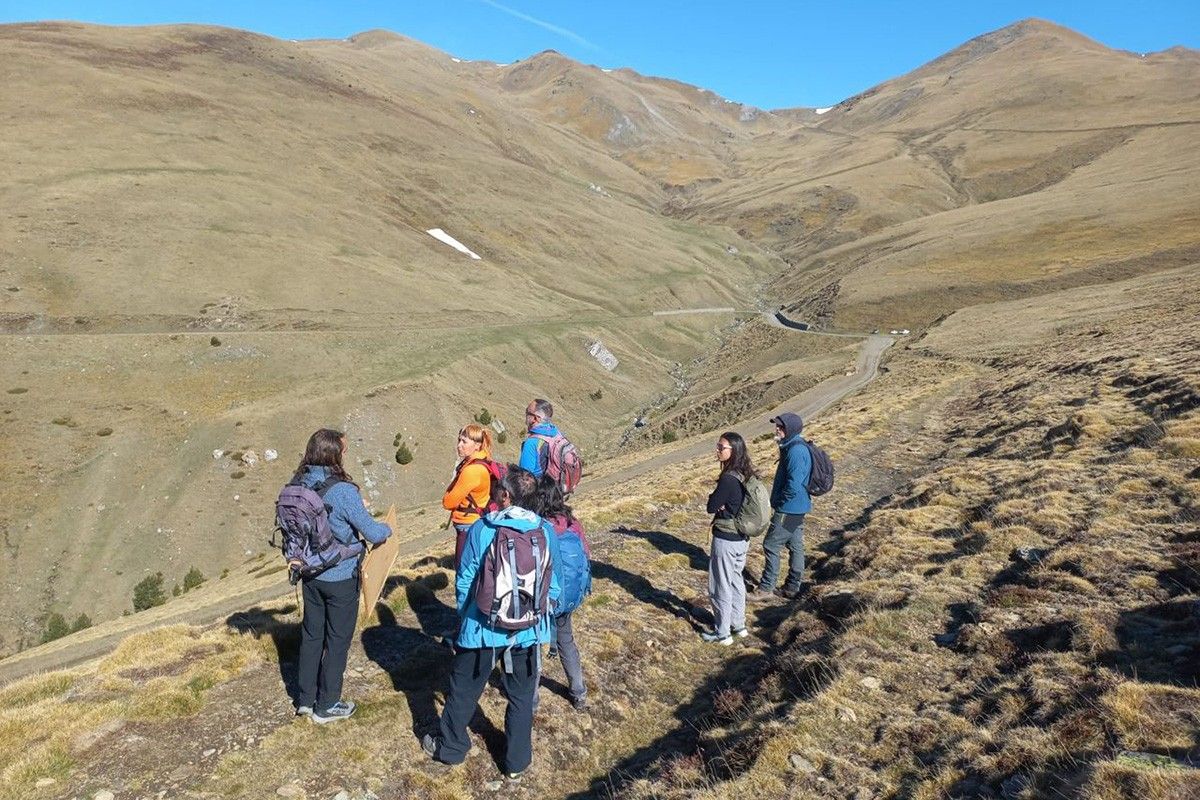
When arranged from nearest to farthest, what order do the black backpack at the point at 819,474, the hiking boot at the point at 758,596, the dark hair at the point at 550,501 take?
1. the dark hair at the point at 550,501
2. the black backpack at the point at 819,474
3. the hiking boot at the point at 758,596

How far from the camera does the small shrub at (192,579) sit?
133 feet

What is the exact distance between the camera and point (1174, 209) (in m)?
101

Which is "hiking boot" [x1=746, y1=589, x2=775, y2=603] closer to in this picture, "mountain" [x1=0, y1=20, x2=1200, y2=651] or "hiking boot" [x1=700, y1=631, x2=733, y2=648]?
"hiking boot" [x1=700, y1=631, x2=733, y2=648]

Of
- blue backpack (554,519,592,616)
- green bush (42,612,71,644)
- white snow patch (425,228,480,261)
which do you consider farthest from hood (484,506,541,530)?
white snow patch (425,228,480,261)

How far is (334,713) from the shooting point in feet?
27.9

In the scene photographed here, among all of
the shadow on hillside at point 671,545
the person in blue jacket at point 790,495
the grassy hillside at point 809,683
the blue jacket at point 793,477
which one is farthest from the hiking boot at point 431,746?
the shadow on hillside at point 671,545

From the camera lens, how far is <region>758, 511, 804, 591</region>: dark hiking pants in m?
12.9

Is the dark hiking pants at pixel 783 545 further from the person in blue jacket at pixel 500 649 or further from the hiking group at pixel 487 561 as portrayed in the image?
the person in blue jacket at pixel 500 649

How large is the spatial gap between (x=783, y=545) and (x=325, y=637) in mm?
9041

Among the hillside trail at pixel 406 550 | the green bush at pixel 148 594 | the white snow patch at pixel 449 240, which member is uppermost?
the white snow patch at pixel 449 240

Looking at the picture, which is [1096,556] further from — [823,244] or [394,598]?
[823,244]

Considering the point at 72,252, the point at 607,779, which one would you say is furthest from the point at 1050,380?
the point at 72,252

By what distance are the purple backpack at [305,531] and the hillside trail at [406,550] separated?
1134 centimetres

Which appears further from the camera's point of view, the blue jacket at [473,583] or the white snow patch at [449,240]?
the white snow patch at [449,240]
